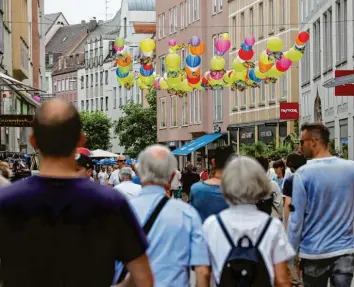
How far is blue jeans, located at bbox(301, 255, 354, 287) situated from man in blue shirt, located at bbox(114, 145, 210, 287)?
Result: 1.98m

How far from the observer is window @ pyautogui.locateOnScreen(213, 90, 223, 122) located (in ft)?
223

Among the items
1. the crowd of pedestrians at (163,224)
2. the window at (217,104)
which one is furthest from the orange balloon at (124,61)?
the window at (217,104)

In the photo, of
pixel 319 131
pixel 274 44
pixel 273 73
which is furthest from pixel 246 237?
pixel 273 73

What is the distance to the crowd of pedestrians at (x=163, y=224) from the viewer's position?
4.82 m

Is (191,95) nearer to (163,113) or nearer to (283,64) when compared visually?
(163,113)

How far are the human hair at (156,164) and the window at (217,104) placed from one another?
6057 centimetres

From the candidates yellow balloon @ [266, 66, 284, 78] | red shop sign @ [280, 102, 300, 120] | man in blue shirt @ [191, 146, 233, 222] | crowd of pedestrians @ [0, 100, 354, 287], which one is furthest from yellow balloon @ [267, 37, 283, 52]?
man in blue shirt @ [191, 146, 233, 222]

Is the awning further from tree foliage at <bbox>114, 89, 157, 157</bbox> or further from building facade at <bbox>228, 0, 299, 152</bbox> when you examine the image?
tree foliage at <bbox>114, 89, 157, 157</bbox>

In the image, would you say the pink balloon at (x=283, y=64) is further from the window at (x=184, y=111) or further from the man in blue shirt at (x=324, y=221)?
the window at (x=184, y=111)

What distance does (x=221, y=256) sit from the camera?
7.19 m

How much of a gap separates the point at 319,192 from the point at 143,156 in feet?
7.28

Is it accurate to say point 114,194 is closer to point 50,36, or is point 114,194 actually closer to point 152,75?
point 152,75

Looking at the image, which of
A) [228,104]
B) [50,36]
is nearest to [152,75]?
[228,104]

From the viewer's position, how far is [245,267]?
7121mm
